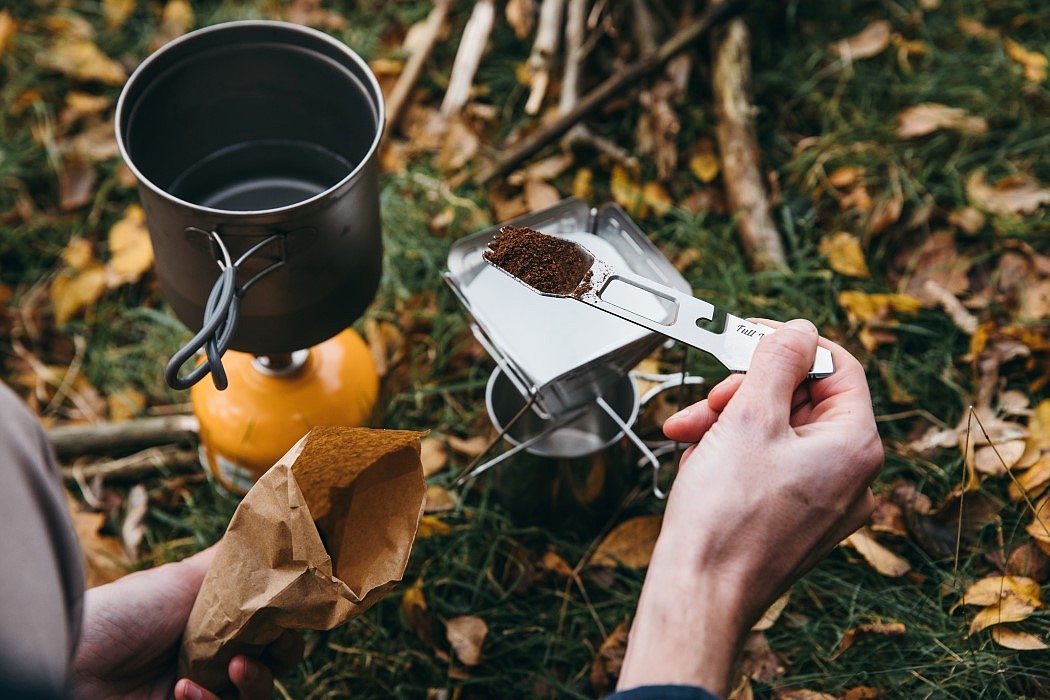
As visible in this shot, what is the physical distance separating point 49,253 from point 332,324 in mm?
1218

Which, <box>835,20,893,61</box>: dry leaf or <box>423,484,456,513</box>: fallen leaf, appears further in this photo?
<box>835,20,893,61</box>: dry leaf

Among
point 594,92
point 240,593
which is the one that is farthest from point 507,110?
point 240,593

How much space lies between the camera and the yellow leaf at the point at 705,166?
7.02ft

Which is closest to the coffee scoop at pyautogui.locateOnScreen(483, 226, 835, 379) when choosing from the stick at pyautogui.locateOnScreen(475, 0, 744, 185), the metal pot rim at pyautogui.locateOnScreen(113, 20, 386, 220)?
the metal pot rim at pyautogui.locateOnScreen(113, 20, 386, 220)

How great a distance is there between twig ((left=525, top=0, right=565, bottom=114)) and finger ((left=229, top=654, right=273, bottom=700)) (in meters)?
1.48

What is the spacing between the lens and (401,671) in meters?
1.58

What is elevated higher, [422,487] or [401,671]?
[422,487]

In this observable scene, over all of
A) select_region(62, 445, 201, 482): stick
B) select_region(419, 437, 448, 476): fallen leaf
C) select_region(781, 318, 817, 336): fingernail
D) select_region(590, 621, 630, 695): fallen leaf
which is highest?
select_region(781, 318, 817, 336): fingernail

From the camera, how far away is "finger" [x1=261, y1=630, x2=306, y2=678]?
1330 mm

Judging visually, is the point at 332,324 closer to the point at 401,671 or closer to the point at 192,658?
the point at 192,658

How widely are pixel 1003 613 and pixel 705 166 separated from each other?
1217 mm

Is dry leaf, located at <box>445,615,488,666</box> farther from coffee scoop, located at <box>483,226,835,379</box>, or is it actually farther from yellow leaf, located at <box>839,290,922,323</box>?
yellow leaf, located at <box>839,290,922,323</box>

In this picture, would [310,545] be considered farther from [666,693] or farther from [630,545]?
[630,545]

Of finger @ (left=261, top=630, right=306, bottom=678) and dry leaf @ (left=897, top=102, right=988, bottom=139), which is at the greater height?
dry leaf @ (left=897, top=102, right=988, bottom=139)
